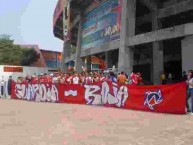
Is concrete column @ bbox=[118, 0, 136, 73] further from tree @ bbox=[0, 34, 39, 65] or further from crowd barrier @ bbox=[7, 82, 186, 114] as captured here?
tree @ bbox=[0, 34, 39, 65]

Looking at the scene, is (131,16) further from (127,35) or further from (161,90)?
(161,90)

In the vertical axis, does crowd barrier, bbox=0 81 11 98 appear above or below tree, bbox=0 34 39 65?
below

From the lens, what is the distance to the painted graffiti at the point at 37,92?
83.4 ft

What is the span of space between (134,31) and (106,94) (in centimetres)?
1331

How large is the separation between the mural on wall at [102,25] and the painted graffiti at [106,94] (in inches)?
510

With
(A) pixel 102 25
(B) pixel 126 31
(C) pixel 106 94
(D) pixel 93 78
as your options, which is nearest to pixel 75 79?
(D) pixel 93 78

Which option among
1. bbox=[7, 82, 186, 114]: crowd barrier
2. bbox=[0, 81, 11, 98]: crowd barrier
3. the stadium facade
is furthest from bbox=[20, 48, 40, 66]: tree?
bbox=[7, 82, 186, 114]: crowd barrier

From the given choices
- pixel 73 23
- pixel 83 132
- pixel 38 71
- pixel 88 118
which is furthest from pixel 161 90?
pixel 38 71

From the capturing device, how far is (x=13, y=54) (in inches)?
3949

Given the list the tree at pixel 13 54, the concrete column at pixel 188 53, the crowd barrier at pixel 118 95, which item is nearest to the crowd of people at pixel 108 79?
the crowd barrier at pixel 118 95

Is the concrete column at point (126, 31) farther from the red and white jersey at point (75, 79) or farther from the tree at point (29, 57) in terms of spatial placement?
the tree at point (29, 57)

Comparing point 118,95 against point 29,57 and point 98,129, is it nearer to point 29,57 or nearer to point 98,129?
point 98,129

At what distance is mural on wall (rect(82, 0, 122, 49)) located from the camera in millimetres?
34938

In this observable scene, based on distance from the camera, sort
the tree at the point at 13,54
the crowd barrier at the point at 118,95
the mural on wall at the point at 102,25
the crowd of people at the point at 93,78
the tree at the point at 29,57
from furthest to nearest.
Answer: the tree at the point at 29,57 → the tree at the point at 13,54 → the mural on wall at the point at 102,25 → the crowd of people at the point at 93,78 → the crowd barrier at the point at 118,95
